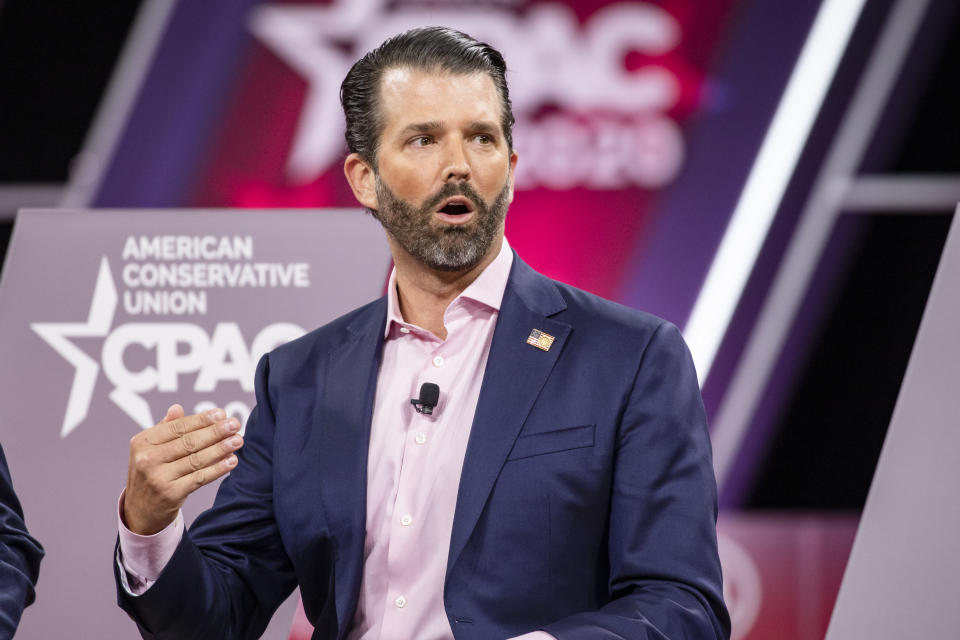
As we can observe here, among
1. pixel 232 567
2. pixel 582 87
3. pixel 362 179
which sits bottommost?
pixel 232 567

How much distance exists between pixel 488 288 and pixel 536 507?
1.30 ft

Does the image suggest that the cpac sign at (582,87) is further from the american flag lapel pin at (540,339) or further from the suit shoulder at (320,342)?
the american flag lapel pin at (540,339)

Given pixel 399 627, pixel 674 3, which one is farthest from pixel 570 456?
pixel 674 3

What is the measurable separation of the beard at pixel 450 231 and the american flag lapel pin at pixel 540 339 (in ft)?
0.52

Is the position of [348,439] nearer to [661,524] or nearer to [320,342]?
[320,342]

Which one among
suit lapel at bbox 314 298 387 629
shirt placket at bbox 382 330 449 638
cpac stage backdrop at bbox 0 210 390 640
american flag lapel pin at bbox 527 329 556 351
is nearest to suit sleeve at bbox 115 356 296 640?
suit lapel at bbox 314 298 387 629

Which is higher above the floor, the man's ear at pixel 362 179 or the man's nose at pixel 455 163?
the man's nose at pixel 455 163

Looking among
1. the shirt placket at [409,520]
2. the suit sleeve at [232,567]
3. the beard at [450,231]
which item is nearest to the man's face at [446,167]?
the beard at [450,231]

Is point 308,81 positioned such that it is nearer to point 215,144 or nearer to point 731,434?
point 215,144

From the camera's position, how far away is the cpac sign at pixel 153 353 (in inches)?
91.1

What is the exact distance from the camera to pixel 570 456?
166cm

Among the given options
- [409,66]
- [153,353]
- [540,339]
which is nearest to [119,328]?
[153,353]

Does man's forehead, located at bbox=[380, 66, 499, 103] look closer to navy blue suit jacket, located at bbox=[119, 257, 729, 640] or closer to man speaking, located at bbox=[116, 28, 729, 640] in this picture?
man speaking, located at bbox=[116, 28, 729, 640]

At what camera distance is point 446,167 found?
178cm
